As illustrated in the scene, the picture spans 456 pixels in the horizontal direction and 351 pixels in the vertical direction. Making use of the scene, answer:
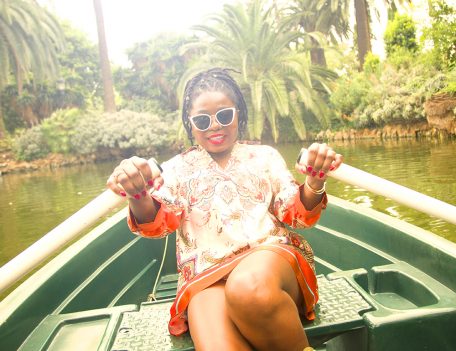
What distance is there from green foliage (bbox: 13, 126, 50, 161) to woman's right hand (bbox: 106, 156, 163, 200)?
16.8 meters

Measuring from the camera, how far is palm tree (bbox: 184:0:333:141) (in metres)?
13.6

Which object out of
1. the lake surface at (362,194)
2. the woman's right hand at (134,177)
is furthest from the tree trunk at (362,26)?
the woman's right hand at (134,177)

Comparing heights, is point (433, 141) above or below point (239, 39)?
below

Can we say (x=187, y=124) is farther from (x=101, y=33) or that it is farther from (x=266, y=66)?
(x=101, y=33)

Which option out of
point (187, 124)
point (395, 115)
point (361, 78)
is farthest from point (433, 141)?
point (187, 124)

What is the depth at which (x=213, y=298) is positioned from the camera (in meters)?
1.23

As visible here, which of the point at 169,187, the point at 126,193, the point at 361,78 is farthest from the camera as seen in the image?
the point at 361,78

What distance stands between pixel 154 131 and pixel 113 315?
49.2 feet

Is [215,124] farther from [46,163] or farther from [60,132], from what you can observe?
[46,163]

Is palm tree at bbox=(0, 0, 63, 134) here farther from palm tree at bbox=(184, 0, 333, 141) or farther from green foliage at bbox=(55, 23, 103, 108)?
palm tree at bbox=(184, 0, 333, 141)

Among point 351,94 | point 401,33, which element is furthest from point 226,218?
point 351,94

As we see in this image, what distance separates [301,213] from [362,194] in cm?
428

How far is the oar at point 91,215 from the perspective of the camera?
1.20 meters

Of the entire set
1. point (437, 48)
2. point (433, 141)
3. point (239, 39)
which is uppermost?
point (239, 39)
